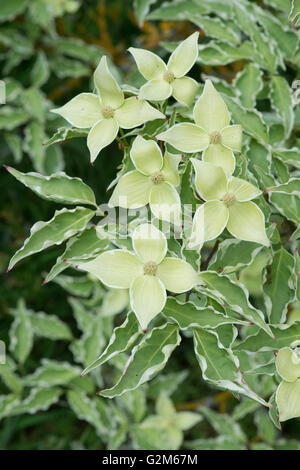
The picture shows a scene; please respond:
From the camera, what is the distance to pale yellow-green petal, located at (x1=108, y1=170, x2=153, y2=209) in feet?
2.54

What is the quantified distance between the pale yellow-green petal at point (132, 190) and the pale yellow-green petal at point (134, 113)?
0.07m

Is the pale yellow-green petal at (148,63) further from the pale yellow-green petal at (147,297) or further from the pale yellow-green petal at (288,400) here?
the pale yellow-green petal at (288,400)

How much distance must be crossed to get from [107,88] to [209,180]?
7.9 inches

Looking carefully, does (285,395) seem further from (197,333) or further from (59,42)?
(59,42)

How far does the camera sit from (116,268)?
2.40 ft

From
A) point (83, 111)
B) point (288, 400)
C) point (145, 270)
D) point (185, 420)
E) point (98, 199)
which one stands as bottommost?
point (185, 420)

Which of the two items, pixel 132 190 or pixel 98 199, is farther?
pixel 98 199

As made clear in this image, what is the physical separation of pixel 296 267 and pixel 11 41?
3.88ft

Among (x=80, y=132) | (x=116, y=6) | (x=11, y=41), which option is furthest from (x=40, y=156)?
(x=116, y=6)

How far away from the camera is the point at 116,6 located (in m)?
1.98

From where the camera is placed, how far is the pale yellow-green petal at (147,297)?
70 cm

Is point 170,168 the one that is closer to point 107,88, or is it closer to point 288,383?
point 107,88

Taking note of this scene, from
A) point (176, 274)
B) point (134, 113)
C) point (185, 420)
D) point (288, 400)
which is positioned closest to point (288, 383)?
point (288, 400)

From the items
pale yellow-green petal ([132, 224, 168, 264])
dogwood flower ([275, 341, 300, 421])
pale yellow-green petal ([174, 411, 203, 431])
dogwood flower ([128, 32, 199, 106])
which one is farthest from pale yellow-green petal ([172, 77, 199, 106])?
pale yellow-green petal ([174, 411, 203, 431])
